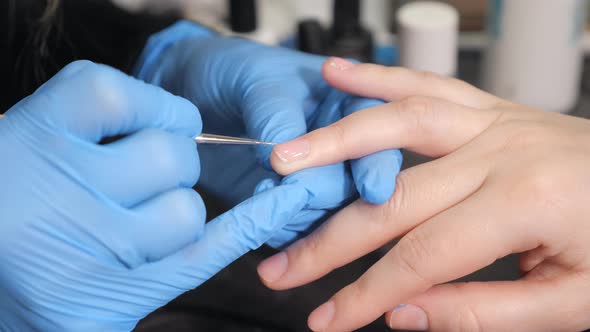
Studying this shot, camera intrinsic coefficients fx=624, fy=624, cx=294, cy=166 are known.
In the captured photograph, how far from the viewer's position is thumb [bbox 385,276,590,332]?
782 millimetres

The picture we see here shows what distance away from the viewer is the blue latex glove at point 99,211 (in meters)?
0.64

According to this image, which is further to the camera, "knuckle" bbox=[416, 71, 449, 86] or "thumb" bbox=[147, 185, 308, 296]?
"knuckle" bbox=[416, 71, 449, 86]

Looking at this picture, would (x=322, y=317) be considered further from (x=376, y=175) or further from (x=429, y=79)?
(x=429, y=79)

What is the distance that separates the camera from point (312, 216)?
85cm

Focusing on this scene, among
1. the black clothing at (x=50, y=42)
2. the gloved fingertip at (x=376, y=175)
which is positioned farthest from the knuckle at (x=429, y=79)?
the black clothing at (x=50, y=42)

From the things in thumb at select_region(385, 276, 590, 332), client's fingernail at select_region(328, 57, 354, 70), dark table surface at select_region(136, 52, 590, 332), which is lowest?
→ dark table surface at select_region(136, 52, 590, 332)

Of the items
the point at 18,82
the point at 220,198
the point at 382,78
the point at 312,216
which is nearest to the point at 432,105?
the point at 382,78

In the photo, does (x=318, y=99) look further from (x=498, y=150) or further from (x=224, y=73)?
(x=498, y=150)

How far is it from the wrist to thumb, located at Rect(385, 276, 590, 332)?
59cm

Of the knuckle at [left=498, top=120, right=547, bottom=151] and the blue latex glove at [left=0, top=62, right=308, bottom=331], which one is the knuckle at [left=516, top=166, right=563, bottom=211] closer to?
the knuckle at [left=498, top=120, right=547, bottom=151]

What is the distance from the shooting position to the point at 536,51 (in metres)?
1.32

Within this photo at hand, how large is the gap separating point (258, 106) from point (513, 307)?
0.43 meters

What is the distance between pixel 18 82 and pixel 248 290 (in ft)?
1.55

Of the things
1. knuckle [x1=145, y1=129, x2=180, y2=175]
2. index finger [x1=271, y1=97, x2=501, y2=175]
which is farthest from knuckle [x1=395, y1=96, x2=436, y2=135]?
knuckle [x1=145, y1=129, x2=180, y2=175]
